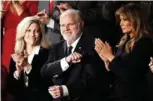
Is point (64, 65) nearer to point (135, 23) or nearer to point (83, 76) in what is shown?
point (83, 76)

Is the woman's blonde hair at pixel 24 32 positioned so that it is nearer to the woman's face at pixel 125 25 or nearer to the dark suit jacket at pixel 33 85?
the dark suit jacket at pixel 33 85

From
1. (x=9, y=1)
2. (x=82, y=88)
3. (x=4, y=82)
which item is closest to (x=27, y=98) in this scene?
(x=4, y=82)

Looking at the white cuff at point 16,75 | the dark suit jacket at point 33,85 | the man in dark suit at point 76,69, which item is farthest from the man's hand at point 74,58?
the white cuff at point 16,75

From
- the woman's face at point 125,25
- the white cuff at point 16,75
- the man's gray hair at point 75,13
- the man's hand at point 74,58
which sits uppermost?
the man's gray hair at point 75,13

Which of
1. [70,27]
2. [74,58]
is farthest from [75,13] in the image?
[74,58]

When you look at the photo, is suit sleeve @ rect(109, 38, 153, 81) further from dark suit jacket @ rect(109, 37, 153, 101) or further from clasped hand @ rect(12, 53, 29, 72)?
clasped hand @ rect(12, 53, 29, 72)

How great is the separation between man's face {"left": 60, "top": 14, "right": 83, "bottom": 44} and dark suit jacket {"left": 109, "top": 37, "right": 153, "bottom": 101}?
0.17 m

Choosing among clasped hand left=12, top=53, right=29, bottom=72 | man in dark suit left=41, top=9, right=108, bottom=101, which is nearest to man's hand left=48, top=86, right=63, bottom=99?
man in dark suit left=41, top=9, right=108, bottom=101

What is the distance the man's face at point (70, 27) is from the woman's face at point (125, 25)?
0.14 metres

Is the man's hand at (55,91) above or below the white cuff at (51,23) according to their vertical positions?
below

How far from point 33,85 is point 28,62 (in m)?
0.08

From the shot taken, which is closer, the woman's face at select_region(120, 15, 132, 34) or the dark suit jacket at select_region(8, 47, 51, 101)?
the woman's face at select_region(120, 15, 132, 34)

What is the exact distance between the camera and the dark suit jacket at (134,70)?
4.18 feet

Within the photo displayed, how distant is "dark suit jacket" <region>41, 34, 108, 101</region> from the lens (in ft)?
4.41
